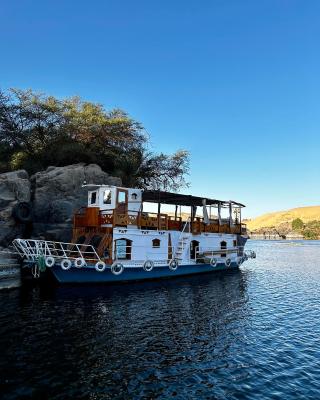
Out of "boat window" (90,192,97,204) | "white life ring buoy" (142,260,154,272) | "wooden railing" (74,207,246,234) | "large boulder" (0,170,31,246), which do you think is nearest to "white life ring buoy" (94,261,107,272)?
"wooden railing" (74,207,246,234)

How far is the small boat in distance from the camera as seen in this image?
2655cm

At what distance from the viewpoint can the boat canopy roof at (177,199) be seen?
111 feet

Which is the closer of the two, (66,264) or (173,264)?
(66,264)

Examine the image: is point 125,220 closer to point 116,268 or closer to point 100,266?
point 116,268

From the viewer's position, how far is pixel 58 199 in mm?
35594

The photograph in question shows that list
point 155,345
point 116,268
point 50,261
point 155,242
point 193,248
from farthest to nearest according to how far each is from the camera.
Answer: point 193,248, point 155,242, point 116,268, point 50,261, point 155,345

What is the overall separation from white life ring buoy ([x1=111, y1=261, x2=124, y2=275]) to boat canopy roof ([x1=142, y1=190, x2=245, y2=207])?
846 cm

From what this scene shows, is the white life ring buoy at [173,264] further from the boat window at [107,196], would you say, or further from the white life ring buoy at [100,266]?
the boat window at [107,196]

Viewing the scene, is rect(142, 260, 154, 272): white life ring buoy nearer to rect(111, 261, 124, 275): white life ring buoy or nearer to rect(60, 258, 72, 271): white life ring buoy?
rect(111, 261, 124, 275): white life ring buoy

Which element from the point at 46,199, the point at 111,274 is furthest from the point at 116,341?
the point at 46,199

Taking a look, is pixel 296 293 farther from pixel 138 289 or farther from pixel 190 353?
pixel 190 353

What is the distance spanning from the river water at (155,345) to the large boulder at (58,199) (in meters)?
8.53

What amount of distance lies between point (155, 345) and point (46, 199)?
2432cm

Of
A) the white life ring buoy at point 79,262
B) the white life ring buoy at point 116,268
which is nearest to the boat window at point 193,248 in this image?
the white life ring buoy at point 116,268
